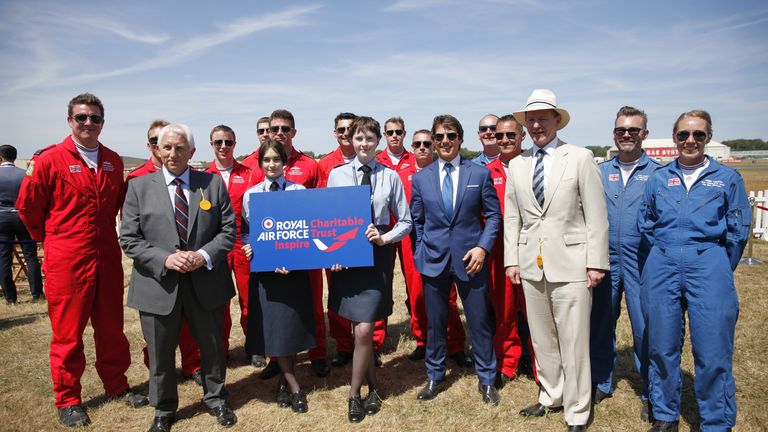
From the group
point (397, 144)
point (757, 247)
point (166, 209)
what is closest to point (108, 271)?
point (166, 209)

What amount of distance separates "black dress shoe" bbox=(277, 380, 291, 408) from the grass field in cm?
7

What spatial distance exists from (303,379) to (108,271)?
229cm

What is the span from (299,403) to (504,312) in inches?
89.7

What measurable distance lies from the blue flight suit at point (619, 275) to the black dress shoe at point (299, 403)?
110 inches

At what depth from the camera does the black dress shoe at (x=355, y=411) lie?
4113mm

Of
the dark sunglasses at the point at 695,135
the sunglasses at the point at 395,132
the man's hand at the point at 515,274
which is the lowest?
the man's hand at the point at 515,274

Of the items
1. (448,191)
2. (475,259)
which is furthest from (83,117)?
(475,259)

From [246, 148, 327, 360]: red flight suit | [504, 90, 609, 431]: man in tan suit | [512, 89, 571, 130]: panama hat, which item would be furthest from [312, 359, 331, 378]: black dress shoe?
[512, 89, 571, 130]: panama hat

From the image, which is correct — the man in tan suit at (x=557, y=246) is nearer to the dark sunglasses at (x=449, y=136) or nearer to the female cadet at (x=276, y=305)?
the dark sunglasses at (x=449, y=136)

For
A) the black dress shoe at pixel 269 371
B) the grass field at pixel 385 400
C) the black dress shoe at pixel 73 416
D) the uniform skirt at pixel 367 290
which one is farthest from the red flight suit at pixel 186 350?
the uniform skirt at pixel 367 290

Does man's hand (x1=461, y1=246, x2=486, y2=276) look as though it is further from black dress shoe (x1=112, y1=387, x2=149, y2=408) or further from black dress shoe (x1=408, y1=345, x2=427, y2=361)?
black dress shoe (x1=112, y1=387, x2=149, y2=408)

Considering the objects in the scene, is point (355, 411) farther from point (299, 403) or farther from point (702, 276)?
point (702, 276)

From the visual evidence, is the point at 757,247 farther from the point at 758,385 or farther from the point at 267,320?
the point at 267,320

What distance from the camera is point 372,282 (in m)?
4.12
